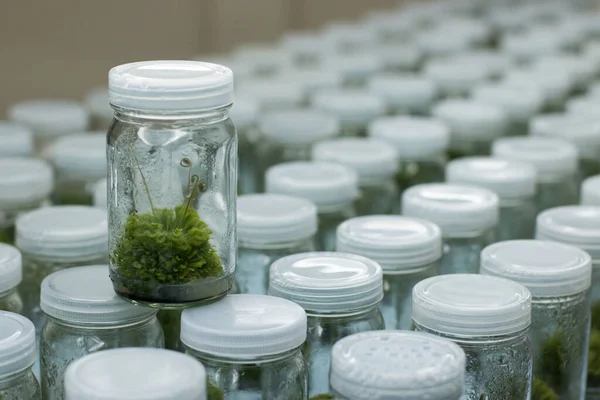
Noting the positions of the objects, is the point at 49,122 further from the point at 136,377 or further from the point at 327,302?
the point at 136,377

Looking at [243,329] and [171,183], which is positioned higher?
[171,183]

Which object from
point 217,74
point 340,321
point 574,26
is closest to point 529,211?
point 340,321

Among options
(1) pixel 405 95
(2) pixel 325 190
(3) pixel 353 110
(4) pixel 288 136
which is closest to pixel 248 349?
(2) pixel 325 190

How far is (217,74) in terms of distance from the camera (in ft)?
2.86

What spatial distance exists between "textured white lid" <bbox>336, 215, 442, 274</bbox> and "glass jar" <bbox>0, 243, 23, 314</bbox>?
13.9 inches

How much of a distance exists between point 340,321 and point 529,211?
1.69 feet

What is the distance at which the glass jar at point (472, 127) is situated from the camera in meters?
1.66

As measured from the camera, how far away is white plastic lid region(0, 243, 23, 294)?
97cm

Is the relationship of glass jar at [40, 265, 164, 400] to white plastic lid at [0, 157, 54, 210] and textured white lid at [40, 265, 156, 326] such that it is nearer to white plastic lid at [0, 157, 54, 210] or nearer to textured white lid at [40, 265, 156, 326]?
textured white lid at [40, 265, 156, 326]

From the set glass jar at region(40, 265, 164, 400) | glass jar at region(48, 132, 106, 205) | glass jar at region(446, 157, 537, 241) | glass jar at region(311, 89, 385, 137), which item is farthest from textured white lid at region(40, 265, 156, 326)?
glass jar at region(311, 89, 385, 137)

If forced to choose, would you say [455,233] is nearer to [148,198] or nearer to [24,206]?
[148,198]

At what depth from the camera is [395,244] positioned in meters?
1.05

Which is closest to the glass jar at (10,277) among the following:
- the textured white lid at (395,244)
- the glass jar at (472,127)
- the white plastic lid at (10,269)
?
the white plastic lid at (10,269)

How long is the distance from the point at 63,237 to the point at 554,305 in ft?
1.78
